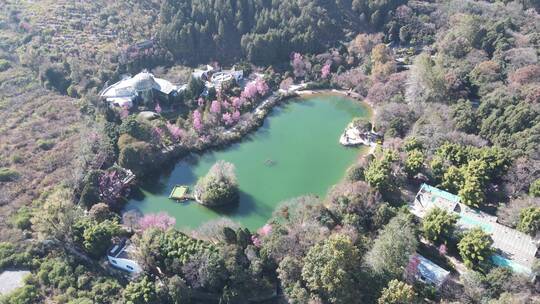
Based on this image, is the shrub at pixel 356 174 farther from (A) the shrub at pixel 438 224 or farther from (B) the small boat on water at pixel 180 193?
(B) the small boat on water at pixel 180 193

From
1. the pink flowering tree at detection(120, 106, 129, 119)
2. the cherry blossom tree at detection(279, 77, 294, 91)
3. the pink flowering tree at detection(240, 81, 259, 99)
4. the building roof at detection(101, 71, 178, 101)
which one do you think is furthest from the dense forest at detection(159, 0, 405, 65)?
the pink flowering tree at detection(120, 106, 129, 119)

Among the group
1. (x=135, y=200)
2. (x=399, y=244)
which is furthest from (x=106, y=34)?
(x=399, y=244)

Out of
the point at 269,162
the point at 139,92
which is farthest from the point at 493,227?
the point at 139,92

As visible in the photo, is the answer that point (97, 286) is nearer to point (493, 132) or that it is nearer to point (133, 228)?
point (133, 228)

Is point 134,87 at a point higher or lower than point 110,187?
higher

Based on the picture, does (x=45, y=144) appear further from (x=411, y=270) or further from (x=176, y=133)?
(x=411, y=270)

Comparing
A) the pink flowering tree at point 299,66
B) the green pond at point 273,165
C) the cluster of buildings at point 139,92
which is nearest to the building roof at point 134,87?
the cluster of buildings at point 139,92
